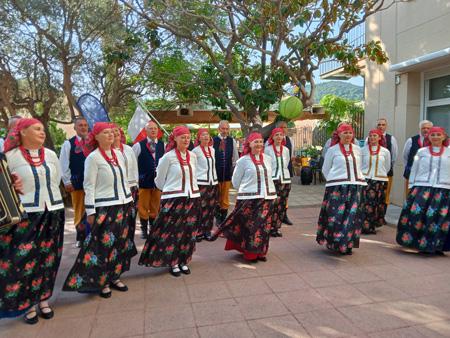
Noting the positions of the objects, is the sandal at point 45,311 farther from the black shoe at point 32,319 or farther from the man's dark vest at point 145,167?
the man's dark vest at point 145,167

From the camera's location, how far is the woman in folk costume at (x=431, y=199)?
4.75m

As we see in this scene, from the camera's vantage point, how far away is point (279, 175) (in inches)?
236

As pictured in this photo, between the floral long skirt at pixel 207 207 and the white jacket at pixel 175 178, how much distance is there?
1.45 m

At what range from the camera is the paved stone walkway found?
305cm

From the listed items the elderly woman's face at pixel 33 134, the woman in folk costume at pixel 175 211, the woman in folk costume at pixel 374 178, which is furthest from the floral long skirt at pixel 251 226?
the elderly woman's face at pixel 33 134

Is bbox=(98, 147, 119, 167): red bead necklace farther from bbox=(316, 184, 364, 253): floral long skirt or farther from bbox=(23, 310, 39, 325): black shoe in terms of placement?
bbox=(316, 184, 364, 253): floral long skirt

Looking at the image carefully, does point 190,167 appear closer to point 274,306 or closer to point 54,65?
point 274,306

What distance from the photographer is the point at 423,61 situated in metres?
7.30

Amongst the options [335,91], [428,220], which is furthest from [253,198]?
[335,91]

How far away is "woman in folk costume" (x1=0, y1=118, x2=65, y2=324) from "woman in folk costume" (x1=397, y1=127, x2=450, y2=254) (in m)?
4.28

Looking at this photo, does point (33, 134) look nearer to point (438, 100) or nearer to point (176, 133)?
point (176, 133)

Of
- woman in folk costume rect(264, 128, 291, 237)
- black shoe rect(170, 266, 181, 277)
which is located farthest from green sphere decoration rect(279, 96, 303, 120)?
black shoe rect(170, 266, 181, 277)

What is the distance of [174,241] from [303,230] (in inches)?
114

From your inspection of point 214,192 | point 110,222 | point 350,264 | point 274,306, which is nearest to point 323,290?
point 274,306
